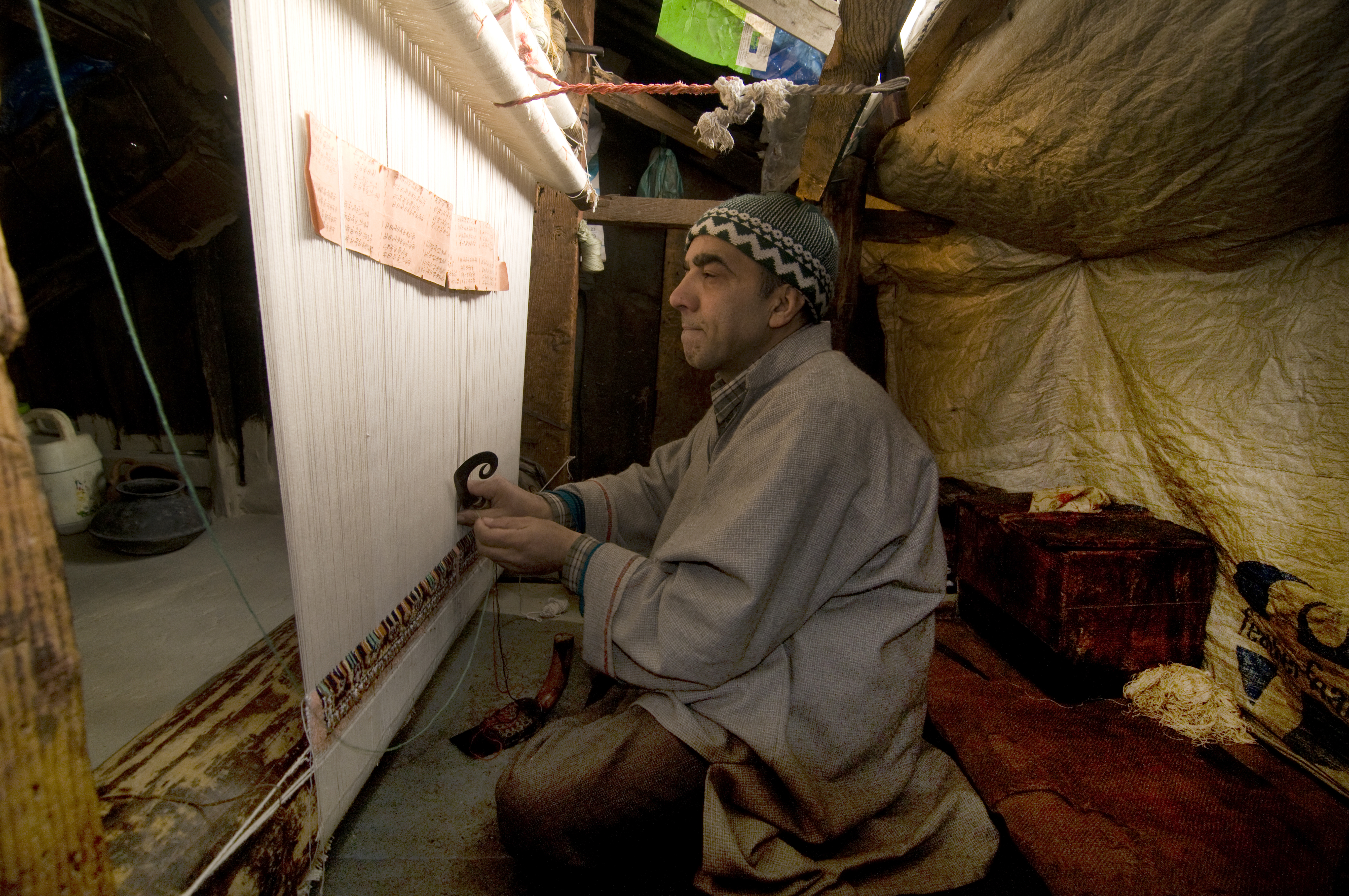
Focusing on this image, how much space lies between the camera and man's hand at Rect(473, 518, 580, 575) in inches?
55.6

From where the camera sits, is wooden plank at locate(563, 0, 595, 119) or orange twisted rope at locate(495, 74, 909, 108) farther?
wooden plank at locate(563, 0, 595, 119)

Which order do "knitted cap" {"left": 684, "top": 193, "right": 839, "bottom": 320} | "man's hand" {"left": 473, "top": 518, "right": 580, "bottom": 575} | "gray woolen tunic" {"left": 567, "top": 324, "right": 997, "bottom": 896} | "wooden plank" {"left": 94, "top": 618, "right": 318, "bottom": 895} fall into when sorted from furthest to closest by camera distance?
"knitted cap" {"left": 684, "top": 193, "right": 839, "bottom": 320}, "man's hand" {"left": 473, "top": 518, "right": 580, "bottom": 575}, "gray woolen tunic" {"left": 567, "top": 324, "right": 997, "bottom": 896}, "wooden plank" {"left": 94, "top": 618, "right": 318, "bottom": 895}

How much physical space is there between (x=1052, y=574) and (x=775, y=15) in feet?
8.01

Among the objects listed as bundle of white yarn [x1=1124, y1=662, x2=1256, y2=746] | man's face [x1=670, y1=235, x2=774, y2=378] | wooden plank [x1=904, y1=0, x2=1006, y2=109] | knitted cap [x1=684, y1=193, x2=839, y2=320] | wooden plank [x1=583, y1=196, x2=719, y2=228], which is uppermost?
wooden plank [x1=904, y1=0, x2=1006, y2=109]

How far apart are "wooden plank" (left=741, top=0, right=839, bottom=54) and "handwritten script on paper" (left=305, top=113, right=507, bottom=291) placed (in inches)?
62.6

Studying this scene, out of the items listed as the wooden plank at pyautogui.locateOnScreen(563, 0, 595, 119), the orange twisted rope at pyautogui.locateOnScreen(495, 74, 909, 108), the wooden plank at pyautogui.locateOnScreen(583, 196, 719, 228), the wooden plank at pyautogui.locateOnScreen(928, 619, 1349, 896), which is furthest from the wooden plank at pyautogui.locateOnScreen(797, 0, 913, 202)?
the wooden plank at pyautogui.locateOnScreen(928, 619, 1349, 896)

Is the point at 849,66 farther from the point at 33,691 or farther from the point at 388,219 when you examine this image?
the point at 33,691

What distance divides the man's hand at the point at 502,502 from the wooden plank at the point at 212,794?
64 cm

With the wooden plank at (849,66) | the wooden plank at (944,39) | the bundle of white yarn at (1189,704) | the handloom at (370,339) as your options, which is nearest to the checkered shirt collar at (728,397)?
the handloom at (370,339)

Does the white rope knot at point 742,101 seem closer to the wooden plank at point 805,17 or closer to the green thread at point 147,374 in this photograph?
the wooden plank at point 805,17

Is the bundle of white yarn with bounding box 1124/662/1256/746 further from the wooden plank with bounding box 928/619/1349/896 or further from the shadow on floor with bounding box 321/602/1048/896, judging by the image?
the shadow on floor with bounding box 321/602/1048/896

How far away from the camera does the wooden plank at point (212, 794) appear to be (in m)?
0.78

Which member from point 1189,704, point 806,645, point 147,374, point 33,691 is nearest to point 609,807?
point 806,645

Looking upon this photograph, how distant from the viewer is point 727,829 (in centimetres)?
115
